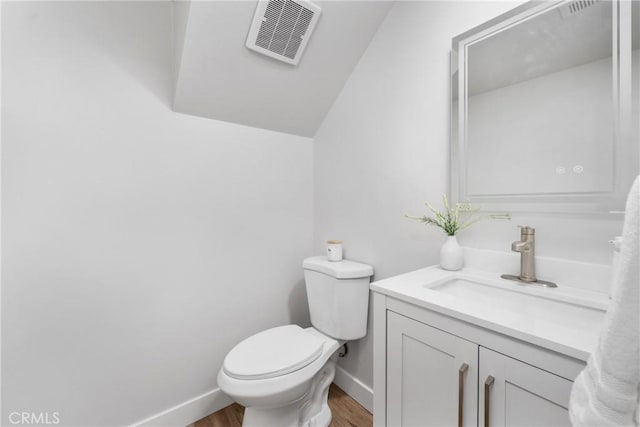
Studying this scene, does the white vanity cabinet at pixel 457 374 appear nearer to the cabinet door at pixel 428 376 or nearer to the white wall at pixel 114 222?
the cabinet door at pixel 428 376

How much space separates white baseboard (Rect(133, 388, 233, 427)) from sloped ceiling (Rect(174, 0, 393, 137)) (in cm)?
154

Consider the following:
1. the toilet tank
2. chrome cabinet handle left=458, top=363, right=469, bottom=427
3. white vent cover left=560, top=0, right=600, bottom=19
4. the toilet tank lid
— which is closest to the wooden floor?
the toilet tank

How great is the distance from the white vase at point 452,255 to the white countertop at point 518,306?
0.03 meters

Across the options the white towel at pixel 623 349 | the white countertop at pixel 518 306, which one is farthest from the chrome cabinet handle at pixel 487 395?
the white towel at pixel 623 349

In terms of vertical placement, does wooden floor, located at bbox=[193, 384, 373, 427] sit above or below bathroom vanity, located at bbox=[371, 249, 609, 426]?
below

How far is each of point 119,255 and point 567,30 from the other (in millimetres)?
1936

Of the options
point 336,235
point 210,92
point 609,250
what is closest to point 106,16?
point 210,92

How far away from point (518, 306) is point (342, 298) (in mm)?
756

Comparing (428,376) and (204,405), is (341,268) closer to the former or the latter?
(428,376)

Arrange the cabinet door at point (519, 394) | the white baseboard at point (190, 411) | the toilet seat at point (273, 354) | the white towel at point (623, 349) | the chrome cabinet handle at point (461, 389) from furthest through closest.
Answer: the white baseboard at point (190, 411) < the toilet seat at point (273, 354) < the chrome cabinet handle at point (461, 389) < the cabinet door at point (519, 394) < the white towel at point (623, 349)

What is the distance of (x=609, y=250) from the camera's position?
791 mm

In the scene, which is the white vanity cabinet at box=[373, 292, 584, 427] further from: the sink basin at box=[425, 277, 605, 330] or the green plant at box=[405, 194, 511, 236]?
the green plant at box=[405, 194, 511, 236]

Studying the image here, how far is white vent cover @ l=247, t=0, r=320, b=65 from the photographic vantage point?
1165 millimetres

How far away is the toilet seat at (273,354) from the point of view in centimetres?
108
